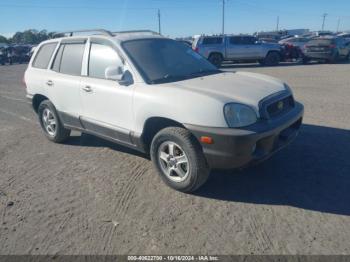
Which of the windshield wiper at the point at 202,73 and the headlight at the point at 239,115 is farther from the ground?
the windshield wiper at the point at 202,73

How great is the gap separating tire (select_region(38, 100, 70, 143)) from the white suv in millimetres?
77

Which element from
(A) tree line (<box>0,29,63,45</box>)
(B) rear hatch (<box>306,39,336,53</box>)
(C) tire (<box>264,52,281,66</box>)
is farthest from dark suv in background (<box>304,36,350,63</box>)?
(A) tree line (<box>0,29,63,45</box>)

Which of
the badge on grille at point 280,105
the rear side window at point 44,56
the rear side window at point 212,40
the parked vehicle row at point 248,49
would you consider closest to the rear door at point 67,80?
the rear side window at point 44,56

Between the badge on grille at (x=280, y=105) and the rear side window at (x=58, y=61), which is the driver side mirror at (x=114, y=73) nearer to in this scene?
the rear side window at (x=58, y=61)

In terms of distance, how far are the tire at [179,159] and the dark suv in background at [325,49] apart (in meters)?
17.4

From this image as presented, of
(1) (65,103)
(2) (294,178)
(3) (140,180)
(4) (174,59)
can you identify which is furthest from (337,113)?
(1) (65,103)

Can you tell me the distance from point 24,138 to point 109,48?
312 cm

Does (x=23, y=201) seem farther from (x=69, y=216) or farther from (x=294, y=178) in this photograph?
(x=294, y=178)

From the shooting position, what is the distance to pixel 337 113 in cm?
689

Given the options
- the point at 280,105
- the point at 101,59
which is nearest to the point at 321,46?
the point at 280,105

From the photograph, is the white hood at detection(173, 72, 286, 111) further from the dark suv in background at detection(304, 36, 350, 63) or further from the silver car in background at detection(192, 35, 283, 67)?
the dark suv in background at detection(304, 36, 350, 63)

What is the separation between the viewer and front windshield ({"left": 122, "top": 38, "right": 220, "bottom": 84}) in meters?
4.07

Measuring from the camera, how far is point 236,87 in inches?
151

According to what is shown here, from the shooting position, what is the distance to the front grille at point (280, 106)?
12.1 ft
